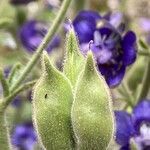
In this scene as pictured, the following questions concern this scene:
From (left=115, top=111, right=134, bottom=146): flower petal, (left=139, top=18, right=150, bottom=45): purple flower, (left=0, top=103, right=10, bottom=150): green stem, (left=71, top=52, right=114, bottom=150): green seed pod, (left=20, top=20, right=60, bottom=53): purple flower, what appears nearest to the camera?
(left=71, top=52, right=114, bottom=150): green seed pod

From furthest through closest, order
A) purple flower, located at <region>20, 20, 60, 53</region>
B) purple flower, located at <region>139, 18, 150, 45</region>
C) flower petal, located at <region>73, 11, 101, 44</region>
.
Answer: purple flower, located at <region>20, 20, 60, 53</region> < purple flower, located at <region>139, 18, 150, 45</region> < flower petal, located at <region>73, 11, 101, 44</region>

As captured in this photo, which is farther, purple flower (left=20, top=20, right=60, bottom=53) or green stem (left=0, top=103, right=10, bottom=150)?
purple flower (left=20, top=20, right=60, bottom=53)

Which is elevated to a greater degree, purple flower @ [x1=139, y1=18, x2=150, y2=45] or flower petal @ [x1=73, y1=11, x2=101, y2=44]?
flower petal @ [x1=73, y1=11, x2=101, y2=44]

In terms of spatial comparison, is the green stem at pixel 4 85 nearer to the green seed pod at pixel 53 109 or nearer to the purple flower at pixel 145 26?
the green seed pod at pixel 53 109

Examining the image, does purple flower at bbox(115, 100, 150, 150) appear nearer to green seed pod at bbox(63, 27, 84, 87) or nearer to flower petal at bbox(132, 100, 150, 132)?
flower petal at bbox(132, 100, 150, 132)

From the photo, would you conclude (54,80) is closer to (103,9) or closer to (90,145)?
(90,145)

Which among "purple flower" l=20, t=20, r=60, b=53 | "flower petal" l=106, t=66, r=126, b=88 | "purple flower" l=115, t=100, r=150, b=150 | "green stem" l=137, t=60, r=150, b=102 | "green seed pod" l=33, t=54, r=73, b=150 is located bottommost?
"purple flower" l=20, t=20, r=60, b=53

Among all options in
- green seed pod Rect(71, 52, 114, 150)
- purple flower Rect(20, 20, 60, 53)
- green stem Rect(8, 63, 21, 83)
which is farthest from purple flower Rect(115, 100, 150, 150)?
purple flower Rect(20, 20, 60, 53)
